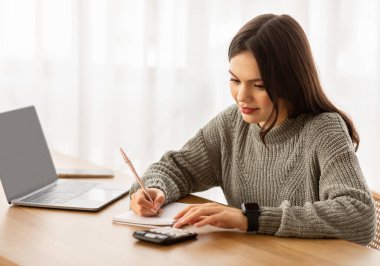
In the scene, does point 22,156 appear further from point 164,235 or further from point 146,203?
point 164,235

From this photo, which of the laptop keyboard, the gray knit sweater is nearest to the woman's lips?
the gray knit sweater

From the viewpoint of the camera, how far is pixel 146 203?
176 centimetres

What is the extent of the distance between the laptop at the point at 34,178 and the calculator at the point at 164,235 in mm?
294

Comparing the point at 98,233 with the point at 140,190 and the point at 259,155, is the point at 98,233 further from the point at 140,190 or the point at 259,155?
the point at 259,155

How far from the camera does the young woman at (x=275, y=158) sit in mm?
1599

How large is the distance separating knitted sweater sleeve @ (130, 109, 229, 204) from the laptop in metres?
0.14

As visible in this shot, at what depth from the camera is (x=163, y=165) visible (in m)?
2.02

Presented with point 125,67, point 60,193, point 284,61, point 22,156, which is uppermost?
point 284,61

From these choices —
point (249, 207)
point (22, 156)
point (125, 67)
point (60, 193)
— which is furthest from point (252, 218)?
point (125, 67)

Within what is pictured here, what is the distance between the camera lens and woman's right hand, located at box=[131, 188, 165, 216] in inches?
68.4

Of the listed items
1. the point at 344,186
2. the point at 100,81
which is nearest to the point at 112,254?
the point at 344,186

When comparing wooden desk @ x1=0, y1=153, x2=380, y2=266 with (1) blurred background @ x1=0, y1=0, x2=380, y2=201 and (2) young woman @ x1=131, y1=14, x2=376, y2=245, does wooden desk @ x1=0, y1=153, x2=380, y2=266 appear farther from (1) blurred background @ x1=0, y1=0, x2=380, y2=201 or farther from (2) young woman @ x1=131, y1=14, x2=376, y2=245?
(1) blurred background @ x1=0, y1=0, x2=380, y2=201

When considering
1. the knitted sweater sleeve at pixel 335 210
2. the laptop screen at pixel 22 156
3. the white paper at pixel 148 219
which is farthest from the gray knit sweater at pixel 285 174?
the laptop screen at pixel 22 156

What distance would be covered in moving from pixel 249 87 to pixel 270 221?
36 centimetres
